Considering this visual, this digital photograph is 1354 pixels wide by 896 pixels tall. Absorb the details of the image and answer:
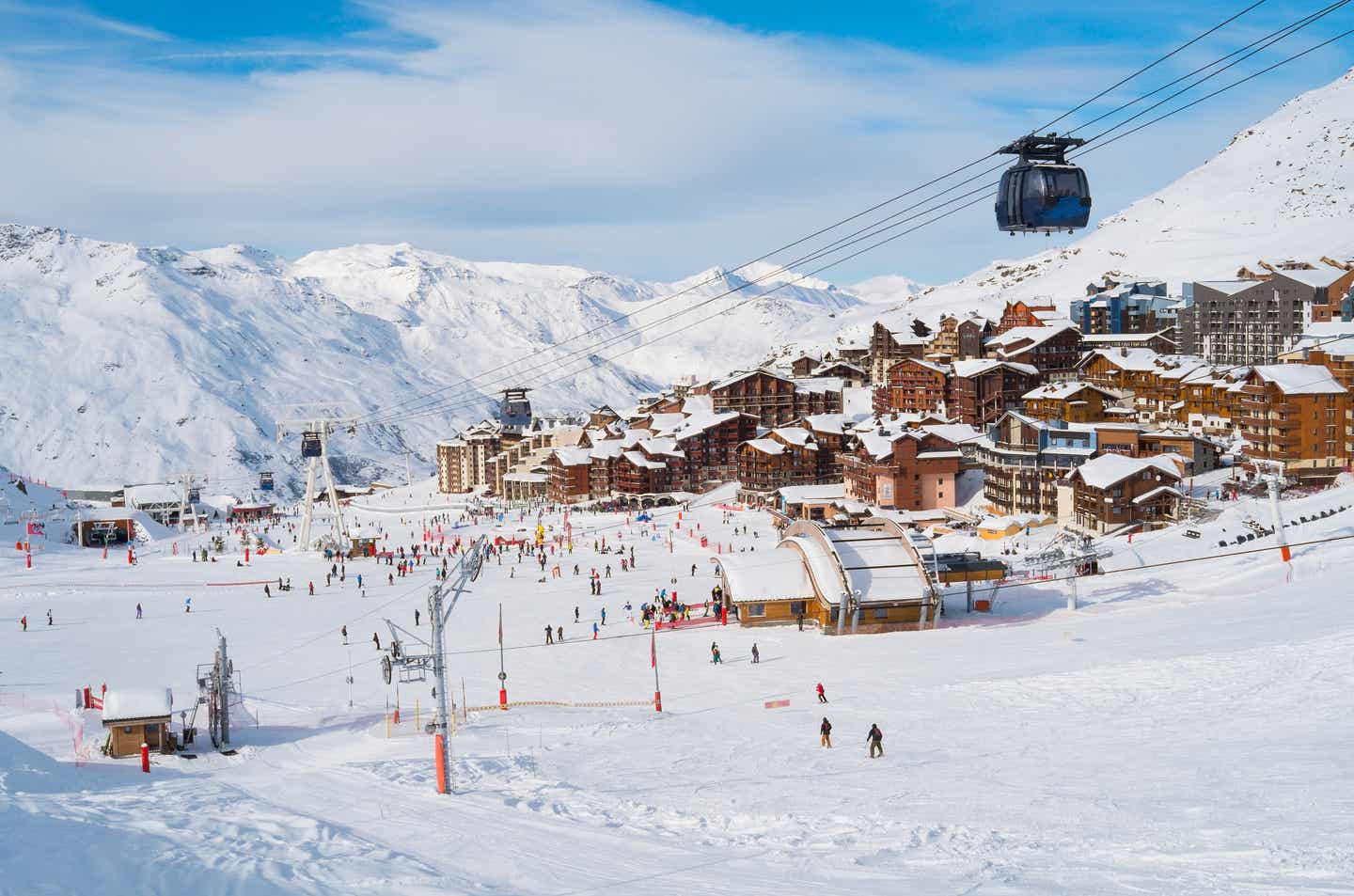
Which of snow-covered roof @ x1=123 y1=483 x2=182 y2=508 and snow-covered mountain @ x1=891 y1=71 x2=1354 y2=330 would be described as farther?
snow-covered mountain @ x1=891 y1=71 x2=1354 y2=330

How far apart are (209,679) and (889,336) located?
8109 cm

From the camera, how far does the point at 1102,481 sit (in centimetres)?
4344

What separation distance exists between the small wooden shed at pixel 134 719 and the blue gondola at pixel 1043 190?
16.7 m

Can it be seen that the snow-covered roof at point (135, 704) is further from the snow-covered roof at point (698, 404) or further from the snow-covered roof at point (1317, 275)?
the snow-covered roof at point (1317, 275)

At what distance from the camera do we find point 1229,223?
453 feet

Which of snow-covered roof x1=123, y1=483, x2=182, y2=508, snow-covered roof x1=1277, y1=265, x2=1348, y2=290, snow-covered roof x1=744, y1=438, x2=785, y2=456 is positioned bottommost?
snow-covered roof x1=123, y1=483, x2=182, y2=508

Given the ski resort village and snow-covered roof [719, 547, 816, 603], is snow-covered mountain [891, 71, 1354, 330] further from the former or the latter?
snow-covered roof [719, 547, 816, 603]

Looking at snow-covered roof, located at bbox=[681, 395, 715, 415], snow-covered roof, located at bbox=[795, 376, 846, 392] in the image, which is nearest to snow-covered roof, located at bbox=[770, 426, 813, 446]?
snow-covered roof, located at bbox=[681, 395, 715, 415]

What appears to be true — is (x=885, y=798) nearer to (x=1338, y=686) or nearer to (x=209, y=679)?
(x=1338, y=686)

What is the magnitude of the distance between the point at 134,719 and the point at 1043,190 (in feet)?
57.7

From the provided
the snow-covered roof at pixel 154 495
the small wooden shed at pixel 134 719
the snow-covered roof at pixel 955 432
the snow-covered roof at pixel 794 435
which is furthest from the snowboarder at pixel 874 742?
the snow-covered roof at pixel 154 495

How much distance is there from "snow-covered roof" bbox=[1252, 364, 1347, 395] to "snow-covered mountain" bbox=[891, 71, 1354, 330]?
51.7 metres

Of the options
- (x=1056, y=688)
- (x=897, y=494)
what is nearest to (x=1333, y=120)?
(x=897, y=494)

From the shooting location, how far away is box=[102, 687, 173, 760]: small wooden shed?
19625mm
